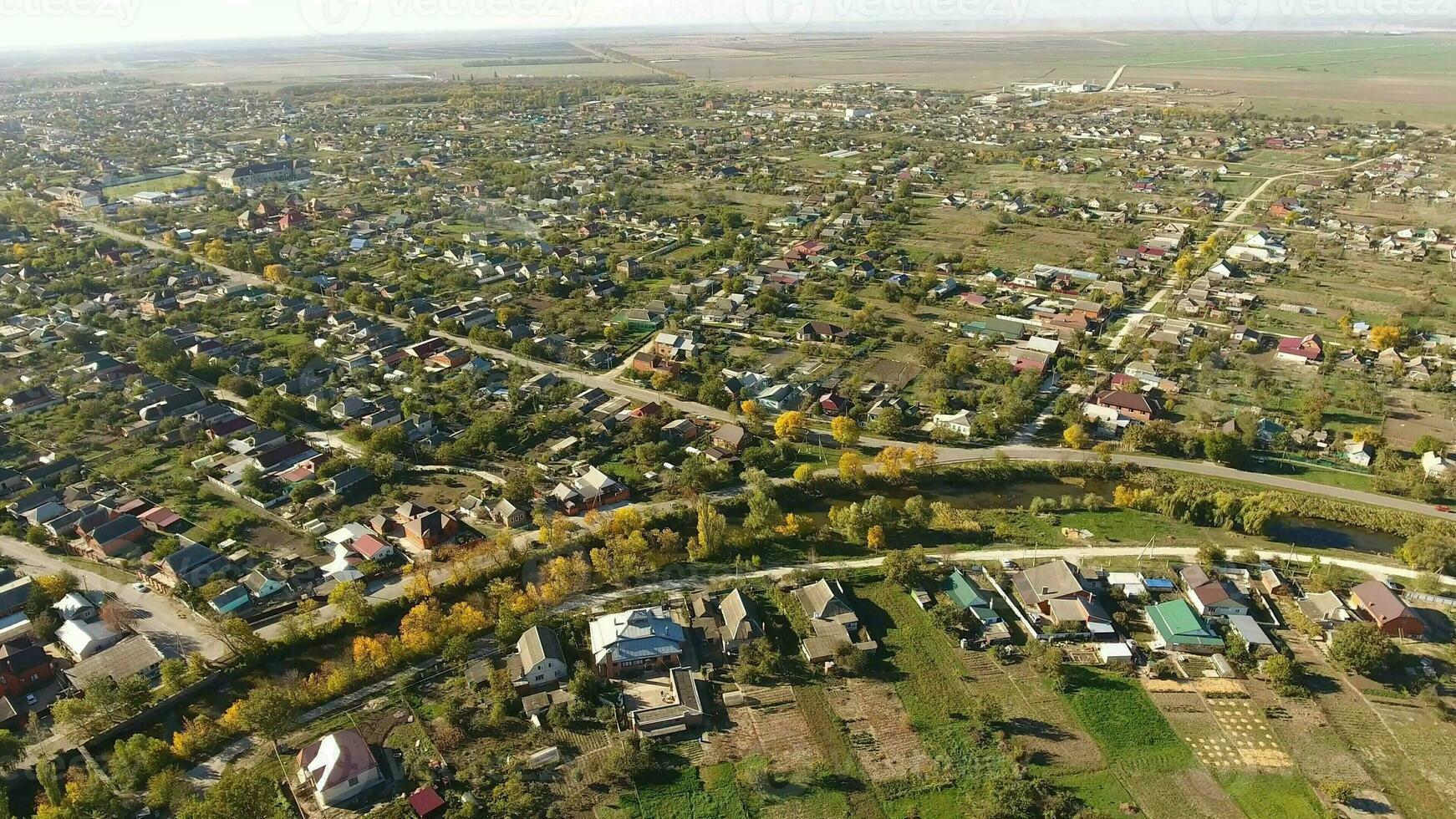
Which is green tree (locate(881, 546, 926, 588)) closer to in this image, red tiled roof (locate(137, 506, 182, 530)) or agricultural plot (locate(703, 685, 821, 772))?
agricultural plot (locate(703, 685, 821, 772))

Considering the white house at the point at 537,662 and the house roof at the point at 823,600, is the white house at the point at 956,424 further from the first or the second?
the white house at the point at 537,662

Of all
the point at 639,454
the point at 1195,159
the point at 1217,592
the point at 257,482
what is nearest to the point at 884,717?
the point at 1217,592

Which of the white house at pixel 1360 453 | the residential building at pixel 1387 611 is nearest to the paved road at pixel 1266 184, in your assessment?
the white house at pixel 1360 453

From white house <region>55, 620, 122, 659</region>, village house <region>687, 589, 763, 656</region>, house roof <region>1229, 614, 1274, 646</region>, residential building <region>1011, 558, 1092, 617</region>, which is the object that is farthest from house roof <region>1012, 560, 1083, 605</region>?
white house <region>55, 620, 122, 659</region>

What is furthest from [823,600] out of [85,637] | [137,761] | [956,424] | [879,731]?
[85,637]

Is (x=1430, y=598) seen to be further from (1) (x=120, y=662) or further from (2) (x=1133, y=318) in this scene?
(1) (x=120, y=662)
